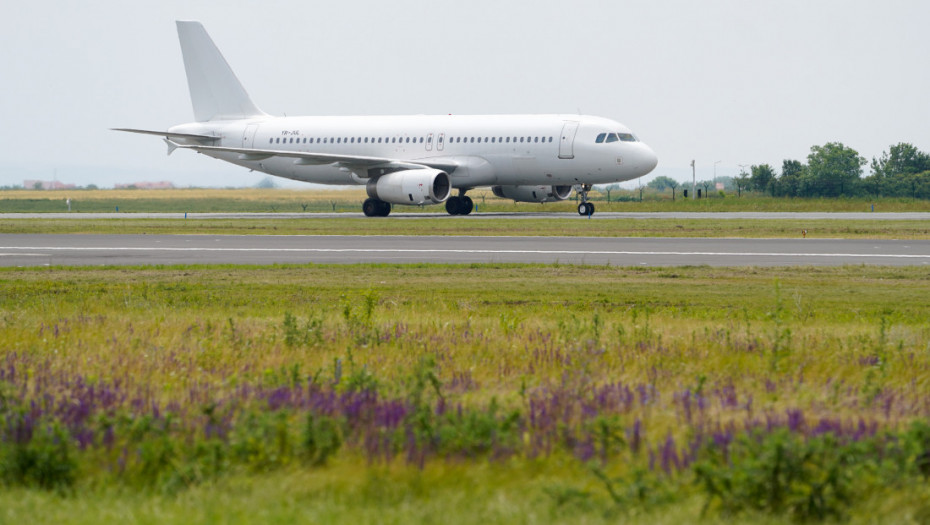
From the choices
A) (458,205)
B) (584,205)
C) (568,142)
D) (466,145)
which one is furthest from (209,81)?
(584,205)

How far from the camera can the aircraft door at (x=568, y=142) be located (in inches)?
1837

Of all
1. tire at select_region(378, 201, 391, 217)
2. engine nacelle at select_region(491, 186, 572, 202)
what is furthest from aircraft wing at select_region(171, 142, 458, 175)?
engine nacelle at select_region(491, 186, 572, 202)

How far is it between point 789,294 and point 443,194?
31200 millimetres

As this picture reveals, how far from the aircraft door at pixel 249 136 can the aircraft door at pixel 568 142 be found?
1687 centimetres

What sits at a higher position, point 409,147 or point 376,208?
point 409,147

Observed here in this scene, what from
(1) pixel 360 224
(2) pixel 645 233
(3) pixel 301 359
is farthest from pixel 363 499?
(1) pixel 360 224

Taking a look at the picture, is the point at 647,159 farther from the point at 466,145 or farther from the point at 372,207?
the point at 372,207

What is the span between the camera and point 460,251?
91.1ft

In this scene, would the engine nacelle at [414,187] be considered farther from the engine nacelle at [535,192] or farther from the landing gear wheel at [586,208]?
the landing gear wheel at [586,208]

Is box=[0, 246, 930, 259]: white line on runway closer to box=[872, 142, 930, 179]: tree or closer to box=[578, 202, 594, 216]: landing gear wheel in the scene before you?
box=[578, 202, 594, 216]: landing gear wheel

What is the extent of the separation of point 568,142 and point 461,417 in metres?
39.6

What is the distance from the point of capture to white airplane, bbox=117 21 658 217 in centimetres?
4688

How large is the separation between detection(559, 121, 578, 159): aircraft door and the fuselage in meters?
0.04

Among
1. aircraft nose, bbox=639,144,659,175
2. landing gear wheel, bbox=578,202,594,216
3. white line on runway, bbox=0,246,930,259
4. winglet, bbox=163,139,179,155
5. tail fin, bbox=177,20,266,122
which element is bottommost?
white line on runway, bbox=0,246,930,259
